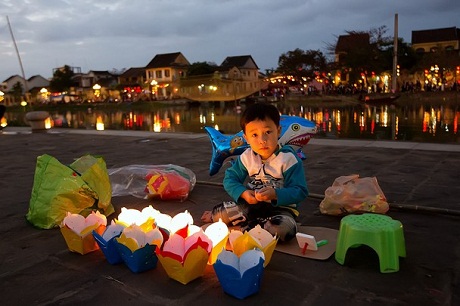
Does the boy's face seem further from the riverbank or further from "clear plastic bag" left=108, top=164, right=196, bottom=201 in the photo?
the riverbank

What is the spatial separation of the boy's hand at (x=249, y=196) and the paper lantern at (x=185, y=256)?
632mm

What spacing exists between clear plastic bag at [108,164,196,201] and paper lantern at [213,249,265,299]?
2.27 m

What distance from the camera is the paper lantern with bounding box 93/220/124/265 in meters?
2.81

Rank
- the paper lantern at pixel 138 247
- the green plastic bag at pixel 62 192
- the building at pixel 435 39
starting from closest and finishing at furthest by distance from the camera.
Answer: the paper lantern at pixel 138 247, the green plastic bag at pixel 62 192, the building at pixel 435 39

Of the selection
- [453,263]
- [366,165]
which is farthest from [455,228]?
[366,165]

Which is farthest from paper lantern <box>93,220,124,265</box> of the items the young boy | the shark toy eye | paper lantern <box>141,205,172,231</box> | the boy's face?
the shark toy eye

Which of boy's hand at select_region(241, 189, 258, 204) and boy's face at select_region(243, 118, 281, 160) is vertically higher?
boy's face at select_region(243, 118, 281, 160)

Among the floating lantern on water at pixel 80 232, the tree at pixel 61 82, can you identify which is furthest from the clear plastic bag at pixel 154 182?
the tree at pixel 61 82

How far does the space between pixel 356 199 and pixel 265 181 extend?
1061 mm

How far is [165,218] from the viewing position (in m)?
3.17

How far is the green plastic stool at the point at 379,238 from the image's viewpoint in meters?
2.56

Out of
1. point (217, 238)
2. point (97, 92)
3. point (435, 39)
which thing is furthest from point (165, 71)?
point (217, 238)

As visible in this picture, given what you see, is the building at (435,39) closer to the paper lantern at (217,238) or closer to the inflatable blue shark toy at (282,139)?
the inflatable blue shark toy at (282,139)

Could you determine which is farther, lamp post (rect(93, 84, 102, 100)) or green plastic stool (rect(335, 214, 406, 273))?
lamp post (rect(93, 84, 102, 100))
